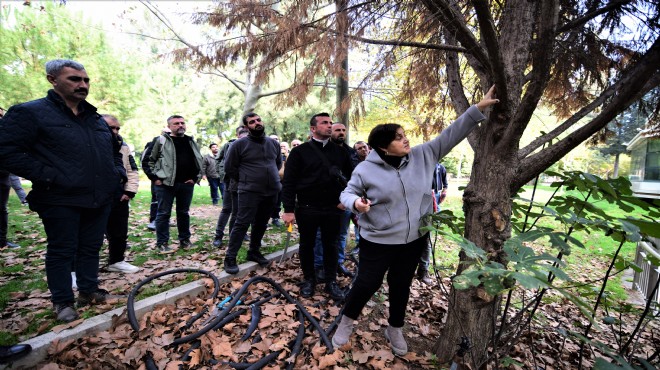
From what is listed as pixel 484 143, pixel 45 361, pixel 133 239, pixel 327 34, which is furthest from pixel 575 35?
pixel 133 239

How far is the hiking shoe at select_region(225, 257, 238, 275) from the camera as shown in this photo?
3775 millimetres

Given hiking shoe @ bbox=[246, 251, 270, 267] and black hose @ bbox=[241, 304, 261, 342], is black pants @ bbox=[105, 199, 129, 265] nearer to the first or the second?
hiking shoe @ bbox=[246, 251, 270, 267]

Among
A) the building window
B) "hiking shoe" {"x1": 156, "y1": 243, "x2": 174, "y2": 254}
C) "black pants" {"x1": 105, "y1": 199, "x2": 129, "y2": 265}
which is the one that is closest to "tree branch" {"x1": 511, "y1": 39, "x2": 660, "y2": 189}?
"black pants" {"x1": 105, "y1": 199, "x2": 129, "y2": 265}

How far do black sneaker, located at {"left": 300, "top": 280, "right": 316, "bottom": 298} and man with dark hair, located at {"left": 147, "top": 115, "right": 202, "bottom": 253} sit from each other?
2356 millimetres

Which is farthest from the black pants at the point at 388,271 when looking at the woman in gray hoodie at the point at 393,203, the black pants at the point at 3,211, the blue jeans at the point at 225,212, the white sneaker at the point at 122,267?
the black pants at the point at 3,211

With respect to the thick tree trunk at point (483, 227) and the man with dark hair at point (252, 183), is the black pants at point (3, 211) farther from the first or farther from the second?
the thick tree trunk at point (483, 227)

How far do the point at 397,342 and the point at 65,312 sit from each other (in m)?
2.88

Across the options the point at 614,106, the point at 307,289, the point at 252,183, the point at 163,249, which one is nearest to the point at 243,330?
the point at 307,289

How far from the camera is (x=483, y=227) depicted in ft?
7.52

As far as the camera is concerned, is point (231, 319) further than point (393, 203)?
Yes

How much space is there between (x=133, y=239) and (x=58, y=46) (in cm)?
1817

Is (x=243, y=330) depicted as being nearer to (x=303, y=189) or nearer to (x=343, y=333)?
(x=343, y=333)

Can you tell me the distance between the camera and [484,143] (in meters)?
2.32

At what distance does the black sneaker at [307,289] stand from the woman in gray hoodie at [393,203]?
3.09ft
